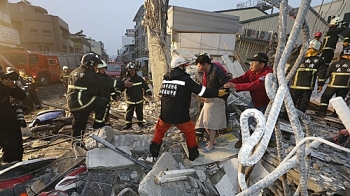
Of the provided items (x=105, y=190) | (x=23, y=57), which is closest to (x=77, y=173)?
(x=105, y=190)

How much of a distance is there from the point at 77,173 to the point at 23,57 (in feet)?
43.2

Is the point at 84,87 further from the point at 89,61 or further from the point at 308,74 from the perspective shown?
the point at 308,74

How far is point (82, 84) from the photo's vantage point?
140 inches

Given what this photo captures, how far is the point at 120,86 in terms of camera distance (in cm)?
373

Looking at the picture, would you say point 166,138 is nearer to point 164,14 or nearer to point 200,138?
point 200,138

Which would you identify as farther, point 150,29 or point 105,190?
point 150,29

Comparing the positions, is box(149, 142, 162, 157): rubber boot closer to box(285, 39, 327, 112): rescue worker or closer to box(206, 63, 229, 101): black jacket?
box(206, 63, 229, 101): black jacket

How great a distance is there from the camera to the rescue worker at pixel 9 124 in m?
3.06

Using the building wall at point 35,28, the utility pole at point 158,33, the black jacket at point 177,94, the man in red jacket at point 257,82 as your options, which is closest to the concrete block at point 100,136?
the black jacket at point 177,94

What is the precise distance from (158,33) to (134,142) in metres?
3.63

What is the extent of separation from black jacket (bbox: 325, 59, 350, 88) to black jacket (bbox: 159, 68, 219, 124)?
3.20m

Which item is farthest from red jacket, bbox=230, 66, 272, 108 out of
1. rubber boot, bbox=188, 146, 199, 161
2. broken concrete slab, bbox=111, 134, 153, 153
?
broken concrete slab, bbox=111, 134, 153, 153

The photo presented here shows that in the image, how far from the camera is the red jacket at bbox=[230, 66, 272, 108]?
2689 mm

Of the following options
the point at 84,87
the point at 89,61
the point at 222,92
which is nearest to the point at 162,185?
the point at 222,92
